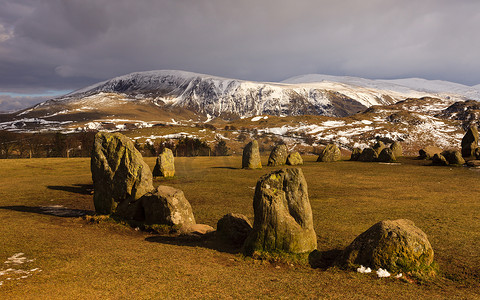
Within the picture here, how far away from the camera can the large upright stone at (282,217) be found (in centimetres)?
975

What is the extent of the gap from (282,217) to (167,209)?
5.83 metres

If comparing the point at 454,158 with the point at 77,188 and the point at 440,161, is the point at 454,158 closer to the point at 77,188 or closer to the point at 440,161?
the point at 440,161

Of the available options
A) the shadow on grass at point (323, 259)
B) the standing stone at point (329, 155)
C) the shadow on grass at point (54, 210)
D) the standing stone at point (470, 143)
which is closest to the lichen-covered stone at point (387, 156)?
the standing stone at point (329, 155)

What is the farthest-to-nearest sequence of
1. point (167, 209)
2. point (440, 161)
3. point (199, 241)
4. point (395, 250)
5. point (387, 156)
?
point (387, 156) → point (440, 161) → point (167, 209) → point (199, 241) → point (395, 250)

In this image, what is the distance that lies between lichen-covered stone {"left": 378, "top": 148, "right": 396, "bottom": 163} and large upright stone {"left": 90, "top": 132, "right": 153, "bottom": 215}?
41.3 m

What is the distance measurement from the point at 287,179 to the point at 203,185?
55.8ft

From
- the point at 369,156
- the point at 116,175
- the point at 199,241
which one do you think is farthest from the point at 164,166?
the point at 369,156

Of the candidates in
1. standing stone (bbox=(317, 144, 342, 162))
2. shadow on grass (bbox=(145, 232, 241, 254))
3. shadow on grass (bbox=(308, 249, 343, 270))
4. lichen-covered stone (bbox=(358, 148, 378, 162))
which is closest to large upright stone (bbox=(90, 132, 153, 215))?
shadow on grass (bbox=(145, 232, 241, 254))

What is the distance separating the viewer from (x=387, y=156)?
46250 millimetres

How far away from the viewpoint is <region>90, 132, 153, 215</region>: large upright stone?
615 inches

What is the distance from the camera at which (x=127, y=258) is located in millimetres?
9750

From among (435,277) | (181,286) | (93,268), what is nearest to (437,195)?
(435,277)

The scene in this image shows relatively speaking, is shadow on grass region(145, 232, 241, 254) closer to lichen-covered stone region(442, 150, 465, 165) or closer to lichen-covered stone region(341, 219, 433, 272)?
lichen-covered stone region(341, 219, 433, 272)

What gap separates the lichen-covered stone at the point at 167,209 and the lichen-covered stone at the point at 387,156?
41.5m
